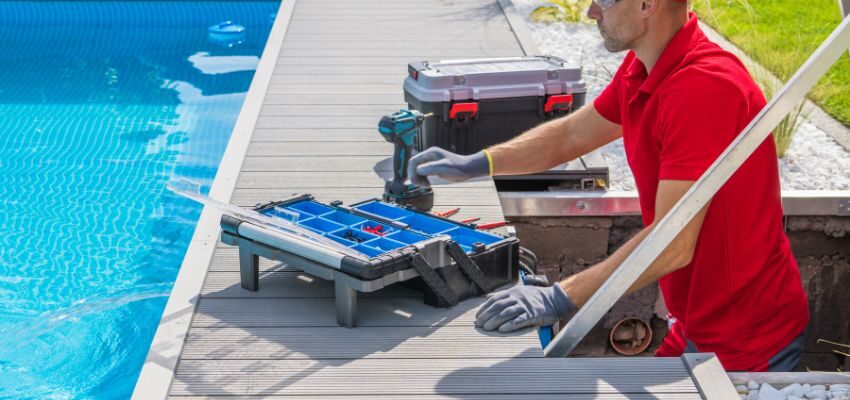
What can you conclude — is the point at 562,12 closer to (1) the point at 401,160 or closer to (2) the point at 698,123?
(1) the point at 401,160

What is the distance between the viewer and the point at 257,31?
34.0 feet

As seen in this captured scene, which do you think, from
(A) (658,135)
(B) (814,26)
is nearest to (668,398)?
(A) (658,135)

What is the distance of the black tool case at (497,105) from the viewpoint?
4234mm

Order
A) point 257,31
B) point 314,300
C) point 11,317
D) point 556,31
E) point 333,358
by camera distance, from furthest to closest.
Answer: point 257,31 → point 556,31 → point 11,317 → point 314,300 → point 333,358

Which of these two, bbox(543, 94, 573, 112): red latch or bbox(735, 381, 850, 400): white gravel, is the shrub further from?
bbox(735, 381, 850, 400): white gravel

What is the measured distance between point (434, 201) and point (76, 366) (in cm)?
181

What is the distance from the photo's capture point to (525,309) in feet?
8.68

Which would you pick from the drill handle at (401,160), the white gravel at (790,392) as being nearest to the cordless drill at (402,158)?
the drill handle at (401,160)

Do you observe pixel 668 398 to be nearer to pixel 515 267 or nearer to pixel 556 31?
pixel 515 267

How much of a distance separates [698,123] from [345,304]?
3.42 ft

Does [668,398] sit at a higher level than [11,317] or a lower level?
higher

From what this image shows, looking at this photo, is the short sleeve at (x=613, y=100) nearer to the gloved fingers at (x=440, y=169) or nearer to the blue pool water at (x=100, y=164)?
the gloved fingers at (x=440, y=169)

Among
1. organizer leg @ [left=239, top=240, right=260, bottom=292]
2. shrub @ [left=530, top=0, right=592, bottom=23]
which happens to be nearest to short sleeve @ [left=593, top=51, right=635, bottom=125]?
organizer leg @ [left=239, top=240, right=260, bottom=292]

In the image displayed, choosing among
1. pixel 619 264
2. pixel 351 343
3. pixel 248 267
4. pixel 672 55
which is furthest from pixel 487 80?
pixel 351 343
